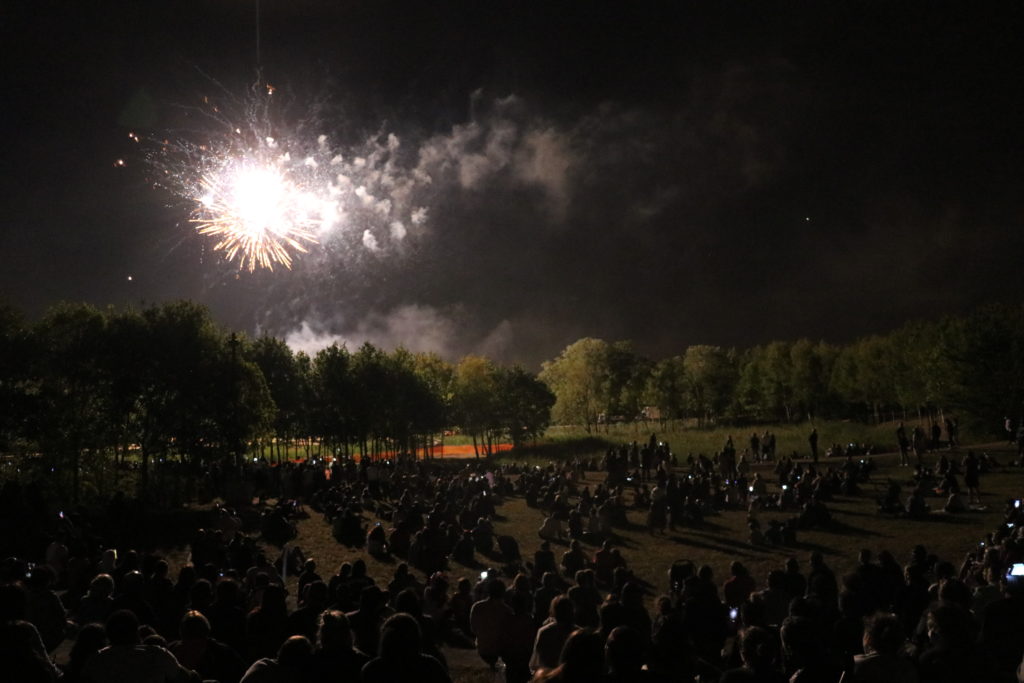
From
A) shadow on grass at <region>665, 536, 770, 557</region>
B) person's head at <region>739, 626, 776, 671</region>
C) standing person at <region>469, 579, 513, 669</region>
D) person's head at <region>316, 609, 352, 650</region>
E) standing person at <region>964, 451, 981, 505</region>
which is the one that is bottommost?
shadow on grass at <region>665, 536, 770, 557</region>

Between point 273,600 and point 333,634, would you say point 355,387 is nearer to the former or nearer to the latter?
point 273,600

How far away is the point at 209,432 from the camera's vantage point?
1415 inches

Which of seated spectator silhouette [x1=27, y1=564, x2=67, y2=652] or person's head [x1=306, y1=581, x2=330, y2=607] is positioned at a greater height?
person's head [x1=306, y1=581, x2=330, y2=607]

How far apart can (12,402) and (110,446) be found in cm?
704

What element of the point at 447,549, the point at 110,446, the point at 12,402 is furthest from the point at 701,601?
the point at 110,446

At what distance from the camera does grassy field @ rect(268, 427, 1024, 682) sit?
18.6 metres

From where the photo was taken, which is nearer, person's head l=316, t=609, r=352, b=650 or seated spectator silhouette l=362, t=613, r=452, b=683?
seated spectator silhouette l=362, t=613, r=452, b=683

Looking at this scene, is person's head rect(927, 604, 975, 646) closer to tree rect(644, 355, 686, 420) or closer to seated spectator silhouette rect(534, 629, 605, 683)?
seated spectator silhouette rect(534, 629, 605, 683)

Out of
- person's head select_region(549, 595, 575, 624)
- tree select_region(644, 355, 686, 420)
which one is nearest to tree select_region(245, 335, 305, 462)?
person's head select_region(549, 595, 575, 624)

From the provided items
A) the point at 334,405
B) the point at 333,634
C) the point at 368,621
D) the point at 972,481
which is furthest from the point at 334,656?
the point at 334,405

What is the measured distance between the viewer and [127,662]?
471 cm

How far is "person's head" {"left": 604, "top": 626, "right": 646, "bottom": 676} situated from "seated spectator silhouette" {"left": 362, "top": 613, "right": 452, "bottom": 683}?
1125 millimetres

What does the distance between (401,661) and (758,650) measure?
99.1 inches

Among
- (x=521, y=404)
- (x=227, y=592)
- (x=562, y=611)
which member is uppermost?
(x=521, y=404)
